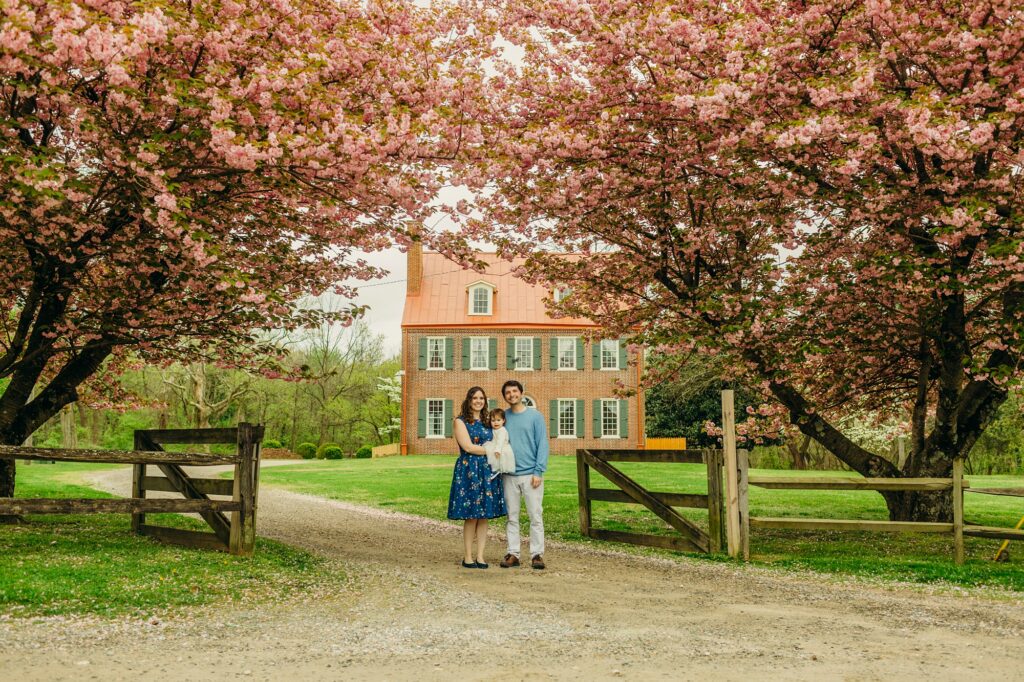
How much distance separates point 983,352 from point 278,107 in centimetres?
981

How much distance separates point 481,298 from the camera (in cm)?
4116

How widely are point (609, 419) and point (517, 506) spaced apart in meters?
32.0

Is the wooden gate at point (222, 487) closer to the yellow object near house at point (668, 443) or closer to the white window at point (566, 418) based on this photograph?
the white window at point (566, 418)

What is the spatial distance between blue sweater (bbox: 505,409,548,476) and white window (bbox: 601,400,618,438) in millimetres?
31780

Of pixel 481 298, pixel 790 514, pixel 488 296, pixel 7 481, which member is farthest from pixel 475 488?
pixel 481 298

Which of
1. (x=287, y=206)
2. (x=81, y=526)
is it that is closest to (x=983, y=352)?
(x=287, y=206)

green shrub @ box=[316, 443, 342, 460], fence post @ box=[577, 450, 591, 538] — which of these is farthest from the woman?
green shrub @ box=[316, 443, 342, 460]

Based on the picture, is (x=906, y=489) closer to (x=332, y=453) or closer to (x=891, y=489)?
(x=891, y=489)

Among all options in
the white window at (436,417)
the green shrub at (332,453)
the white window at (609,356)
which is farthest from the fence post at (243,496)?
the green shrub at (332,453)

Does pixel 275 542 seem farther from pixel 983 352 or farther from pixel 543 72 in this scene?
pixel 983 352

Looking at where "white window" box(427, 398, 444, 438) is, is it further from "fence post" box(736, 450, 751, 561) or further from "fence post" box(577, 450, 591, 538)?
"fence post" box(736, 450, 751, 561)

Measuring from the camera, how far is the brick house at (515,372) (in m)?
39.9

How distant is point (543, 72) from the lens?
10289 millimetres

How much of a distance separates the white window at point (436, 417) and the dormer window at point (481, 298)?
15.7ft
